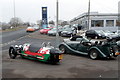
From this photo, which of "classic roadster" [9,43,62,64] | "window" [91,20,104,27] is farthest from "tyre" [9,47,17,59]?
"window" [91,20,104,27]

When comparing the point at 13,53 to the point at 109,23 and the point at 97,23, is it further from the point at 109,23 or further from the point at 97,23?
the point at 109,23

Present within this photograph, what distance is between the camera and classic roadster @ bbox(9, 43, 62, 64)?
8469mm

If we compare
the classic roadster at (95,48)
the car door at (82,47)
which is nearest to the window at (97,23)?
the classic roadster at (95,48)

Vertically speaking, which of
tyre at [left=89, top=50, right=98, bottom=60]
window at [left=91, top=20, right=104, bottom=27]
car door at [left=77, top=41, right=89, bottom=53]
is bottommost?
tyre at [left=89, top=50, right=98, bottom=60]

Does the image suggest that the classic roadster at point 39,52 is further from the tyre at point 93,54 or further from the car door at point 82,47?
the car door at point 82,47

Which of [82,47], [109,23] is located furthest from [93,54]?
[109,23]

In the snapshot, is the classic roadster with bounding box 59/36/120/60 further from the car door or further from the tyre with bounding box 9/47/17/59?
the tyre with bounding box 9/47/17/59

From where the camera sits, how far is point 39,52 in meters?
8.77

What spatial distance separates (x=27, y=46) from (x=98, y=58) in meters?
4.54

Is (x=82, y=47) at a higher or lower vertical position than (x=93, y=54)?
higher

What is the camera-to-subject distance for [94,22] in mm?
59875

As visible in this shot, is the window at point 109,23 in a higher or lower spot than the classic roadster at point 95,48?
higher

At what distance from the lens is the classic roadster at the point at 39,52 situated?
8469 mm

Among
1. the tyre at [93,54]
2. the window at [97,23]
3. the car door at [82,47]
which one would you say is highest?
the window at [97,23]
